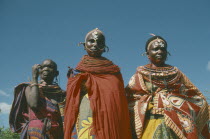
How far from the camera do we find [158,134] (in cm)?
401

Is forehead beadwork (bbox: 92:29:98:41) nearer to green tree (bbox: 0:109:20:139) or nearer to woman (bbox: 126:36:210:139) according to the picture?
woman (bbox: 126:36:210:139)

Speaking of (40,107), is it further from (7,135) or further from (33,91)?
(7,135)

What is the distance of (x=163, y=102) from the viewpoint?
429 cm

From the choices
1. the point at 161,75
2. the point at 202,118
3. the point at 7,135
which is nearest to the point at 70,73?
the point at 161,75

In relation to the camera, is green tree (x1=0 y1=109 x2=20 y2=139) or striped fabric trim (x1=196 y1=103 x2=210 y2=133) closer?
striped fabric trim (x1=196 y1=103 x2=210 y2=133)

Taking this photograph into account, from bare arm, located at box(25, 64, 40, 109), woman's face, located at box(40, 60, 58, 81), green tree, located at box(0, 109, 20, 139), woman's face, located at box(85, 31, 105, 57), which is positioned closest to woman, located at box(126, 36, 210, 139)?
woman's face, located at box(85, 31, 105, 57)

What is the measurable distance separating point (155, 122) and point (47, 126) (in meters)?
1.83

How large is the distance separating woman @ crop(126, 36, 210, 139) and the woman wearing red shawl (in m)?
0.38

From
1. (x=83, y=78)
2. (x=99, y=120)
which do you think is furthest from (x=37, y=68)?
(x=99, y=120)

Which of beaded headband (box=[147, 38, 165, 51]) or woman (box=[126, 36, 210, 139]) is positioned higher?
beaded headband (box=[147, 38, 165, 51])

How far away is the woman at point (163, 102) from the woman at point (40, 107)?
52.7 inches

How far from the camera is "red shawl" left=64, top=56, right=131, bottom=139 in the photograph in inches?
145

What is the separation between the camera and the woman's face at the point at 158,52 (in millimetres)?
4605

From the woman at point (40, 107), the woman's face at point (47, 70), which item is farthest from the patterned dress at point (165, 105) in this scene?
the woman's face at point (47, 70)
